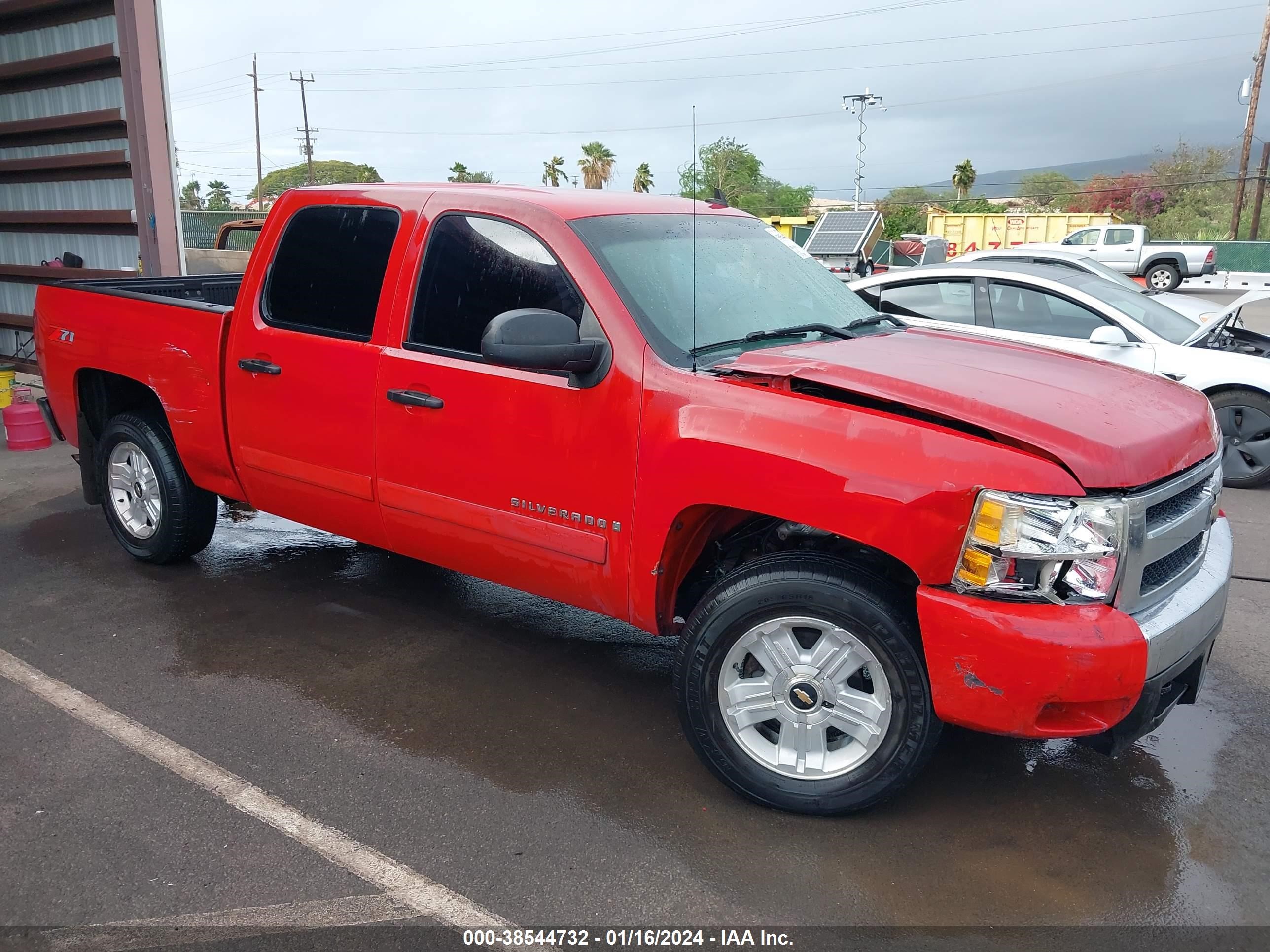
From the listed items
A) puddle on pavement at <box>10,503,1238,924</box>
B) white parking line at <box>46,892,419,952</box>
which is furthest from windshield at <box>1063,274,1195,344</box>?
white parking line at <box>46,892,419,952</box>

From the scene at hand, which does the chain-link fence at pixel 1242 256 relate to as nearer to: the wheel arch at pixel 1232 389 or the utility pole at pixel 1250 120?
the utility pole at pixel 1250 120

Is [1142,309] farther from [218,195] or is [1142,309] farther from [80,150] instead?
[218,195]

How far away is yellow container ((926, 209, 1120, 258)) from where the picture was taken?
40.1 meters

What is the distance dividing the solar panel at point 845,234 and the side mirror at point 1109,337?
443 inches

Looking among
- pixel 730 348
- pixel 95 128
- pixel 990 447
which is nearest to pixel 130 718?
pixel 730 348

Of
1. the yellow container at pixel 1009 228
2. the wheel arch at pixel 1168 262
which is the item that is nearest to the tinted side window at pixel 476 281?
the wheel arch at pixel 1168 262

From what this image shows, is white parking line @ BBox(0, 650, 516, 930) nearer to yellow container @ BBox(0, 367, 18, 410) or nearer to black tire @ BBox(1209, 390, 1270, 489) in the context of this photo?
yellow container @ BBox(0, 367, 18, 410)

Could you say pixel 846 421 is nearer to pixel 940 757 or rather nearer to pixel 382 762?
pixel 940 757

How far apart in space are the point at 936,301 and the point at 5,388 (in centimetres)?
802

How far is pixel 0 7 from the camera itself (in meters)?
10.0

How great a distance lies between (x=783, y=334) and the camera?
152 inches

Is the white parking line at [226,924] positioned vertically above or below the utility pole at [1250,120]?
below

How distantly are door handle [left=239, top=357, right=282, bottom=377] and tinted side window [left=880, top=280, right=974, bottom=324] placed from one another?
5357 millimetres

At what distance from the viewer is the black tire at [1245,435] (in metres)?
7.40
